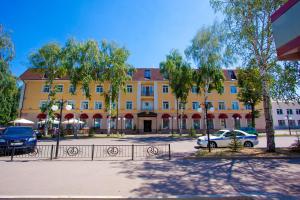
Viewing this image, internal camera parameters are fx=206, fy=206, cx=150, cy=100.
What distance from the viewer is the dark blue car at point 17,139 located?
527 inches

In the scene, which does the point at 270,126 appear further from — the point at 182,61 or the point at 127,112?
the point at 127,112

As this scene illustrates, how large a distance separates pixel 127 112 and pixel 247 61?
28.7 m

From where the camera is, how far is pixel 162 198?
18.5 feet

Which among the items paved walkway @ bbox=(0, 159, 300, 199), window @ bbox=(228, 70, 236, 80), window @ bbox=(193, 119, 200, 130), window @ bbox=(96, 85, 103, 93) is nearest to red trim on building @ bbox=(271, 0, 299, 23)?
paved walkway @ bbox=(0, 159, 300, 199)

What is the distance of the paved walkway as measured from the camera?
244 inches

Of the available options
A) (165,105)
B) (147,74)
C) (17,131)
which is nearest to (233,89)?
(165,105)

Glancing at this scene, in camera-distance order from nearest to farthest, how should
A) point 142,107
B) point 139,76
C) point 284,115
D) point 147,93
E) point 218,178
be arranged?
1. point 218,178
2. point 142,107
3. point 147,93
4. point 139,76
5. point 284,115

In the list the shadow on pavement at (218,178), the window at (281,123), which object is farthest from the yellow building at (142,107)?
the shadow on pavement at (218,178)

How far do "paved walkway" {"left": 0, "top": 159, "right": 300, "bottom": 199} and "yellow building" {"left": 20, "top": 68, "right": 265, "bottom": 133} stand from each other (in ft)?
98.2

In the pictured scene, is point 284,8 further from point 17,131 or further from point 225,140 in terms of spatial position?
point 17,131

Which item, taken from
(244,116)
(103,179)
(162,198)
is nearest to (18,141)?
(103,179)

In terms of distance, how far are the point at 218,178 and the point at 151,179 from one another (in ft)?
8.49

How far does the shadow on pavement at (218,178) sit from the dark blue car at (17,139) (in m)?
7.84

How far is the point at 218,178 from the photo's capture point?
7926 mm
